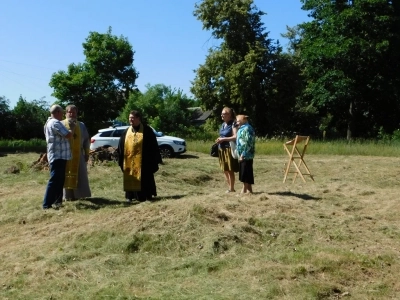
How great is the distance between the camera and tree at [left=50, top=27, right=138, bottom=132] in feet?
133

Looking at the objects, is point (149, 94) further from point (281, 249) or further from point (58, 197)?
point (281, 249)

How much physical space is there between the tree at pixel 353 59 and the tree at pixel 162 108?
31.7 feet

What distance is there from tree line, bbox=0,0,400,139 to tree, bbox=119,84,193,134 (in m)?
0.08

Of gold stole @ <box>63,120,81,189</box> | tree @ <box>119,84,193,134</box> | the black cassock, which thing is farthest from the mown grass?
gold stole @ <box>63,120,81,189</box>

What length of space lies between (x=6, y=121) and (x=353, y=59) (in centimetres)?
2214

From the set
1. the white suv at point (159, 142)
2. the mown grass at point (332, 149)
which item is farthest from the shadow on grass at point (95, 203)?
the mown grass at point (332, 149)

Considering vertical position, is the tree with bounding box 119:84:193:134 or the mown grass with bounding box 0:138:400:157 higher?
the tree with bounding box 119:84:193:134

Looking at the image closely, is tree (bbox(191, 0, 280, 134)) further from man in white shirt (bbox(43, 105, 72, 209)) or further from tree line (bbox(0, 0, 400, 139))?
man in white shirt (bbox(43, 105, 72, 209))

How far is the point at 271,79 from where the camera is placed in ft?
129

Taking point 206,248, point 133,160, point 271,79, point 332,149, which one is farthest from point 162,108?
point 206,248

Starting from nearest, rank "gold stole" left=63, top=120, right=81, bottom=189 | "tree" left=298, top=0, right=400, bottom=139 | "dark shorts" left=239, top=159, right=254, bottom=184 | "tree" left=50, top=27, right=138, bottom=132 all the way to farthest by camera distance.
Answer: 1. "dark shorts" left=239, top=159, right=254, bottom=184
2. "gold stole" left=63, top=120, right=81, bottom=189
3. "tree" left=298, top=0, right=400, bottom=139
4. "tree" left=50, top=27, right=138, bottom=132

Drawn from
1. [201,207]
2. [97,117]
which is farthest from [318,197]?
[97,117]

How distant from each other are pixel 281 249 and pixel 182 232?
1222 mm

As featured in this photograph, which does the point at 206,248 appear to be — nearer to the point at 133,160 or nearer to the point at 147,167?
the point at 147,167
